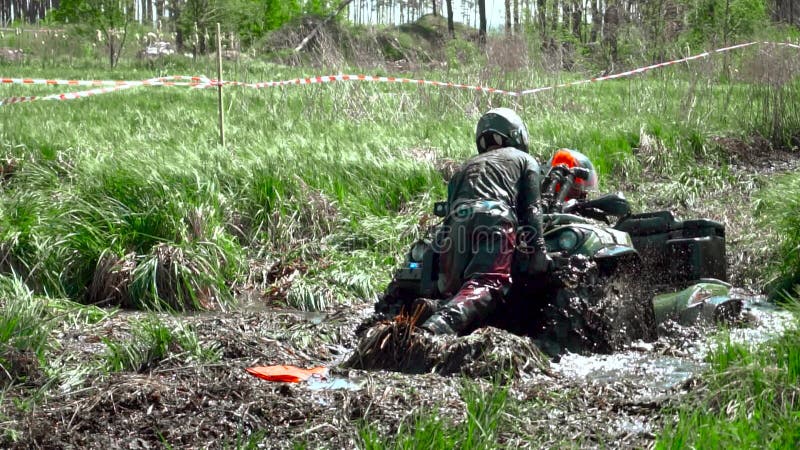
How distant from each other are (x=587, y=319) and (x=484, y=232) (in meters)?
0.84

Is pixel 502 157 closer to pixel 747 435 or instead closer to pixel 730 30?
pixel 747 435

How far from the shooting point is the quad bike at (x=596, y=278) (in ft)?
21.9

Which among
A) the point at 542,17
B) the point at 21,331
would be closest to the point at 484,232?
the point at 21,331

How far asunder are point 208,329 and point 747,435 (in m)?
3.90

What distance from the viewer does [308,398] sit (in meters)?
5.19

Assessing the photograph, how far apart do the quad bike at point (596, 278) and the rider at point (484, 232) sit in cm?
13

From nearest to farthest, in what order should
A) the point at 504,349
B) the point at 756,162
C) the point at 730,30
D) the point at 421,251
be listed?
the point at 504,349 → the point at 421,251 → the point at 756,162 → the point at 730,30

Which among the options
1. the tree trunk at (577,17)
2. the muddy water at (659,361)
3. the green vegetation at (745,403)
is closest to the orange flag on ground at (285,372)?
→ the muddy water at (659,361)

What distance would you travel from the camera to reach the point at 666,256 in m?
8.09

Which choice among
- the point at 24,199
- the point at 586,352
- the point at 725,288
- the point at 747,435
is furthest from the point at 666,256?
the point at 24,199

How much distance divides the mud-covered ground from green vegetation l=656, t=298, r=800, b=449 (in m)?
0.21

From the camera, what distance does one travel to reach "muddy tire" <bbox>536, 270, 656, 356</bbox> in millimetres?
6621

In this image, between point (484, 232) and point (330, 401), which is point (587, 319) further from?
point (330, 401)

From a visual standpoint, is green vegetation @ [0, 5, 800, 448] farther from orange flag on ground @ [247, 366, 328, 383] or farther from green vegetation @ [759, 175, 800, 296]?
A: orange flag on ground @ [247, 366, 328, 383]
